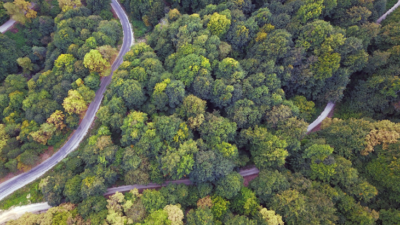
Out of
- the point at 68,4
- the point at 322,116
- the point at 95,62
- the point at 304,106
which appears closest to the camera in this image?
the point at 304,106

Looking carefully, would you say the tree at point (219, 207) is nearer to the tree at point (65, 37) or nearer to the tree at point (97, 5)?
the tree at point (65, 37)

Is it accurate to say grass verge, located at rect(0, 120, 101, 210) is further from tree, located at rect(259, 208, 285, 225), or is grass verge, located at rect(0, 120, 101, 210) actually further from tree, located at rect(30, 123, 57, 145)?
tree, located at rect(259, 208, 285, 225)

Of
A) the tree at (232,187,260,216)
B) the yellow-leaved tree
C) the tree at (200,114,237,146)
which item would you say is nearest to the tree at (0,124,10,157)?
the yellow-leaved tree

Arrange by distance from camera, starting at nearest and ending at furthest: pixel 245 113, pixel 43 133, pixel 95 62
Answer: pixel 245 113
pixel 43 133
pixel 95 62

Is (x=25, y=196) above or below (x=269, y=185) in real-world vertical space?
above

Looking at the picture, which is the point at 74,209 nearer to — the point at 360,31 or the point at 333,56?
the point at 333,56

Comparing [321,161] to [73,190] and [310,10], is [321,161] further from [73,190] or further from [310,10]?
[73,190]

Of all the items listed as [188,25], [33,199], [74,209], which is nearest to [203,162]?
[74,209]

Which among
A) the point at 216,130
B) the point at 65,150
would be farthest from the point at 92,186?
the point at 216,130
